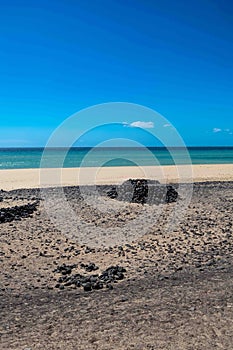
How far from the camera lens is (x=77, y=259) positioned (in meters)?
9.06

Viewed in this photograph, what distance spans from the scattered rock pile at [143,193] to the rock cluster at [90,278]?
7.83 m

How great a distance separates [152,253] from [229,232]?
295 centimetres

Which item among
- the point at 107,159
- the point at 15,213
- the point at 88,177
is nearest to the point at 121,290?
the point at 15,213

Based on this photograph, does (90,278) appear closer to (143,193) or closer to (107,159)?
(143,193)

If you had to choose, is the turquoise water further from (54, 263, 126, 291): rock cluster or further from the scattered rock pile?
(54, 263, 126, 291): rock cluster

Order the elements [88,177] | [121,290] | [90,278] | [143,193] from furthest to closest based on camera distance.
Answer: [88,177]
[143,193]
[90,278]
[121,290]

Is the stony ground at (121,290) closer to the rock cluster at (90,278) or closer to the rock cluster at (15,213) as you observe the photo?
the rock cluster at (90,278)

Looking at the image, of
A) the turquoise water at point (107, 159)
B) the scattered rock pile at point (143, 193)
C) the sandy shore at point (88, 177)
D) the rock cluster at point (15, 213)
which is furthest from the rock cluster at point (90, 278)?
the turquoise water at point (107, 159)

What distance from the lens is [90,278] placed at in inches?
299

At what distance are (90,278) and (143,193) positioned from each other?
9.01 meters

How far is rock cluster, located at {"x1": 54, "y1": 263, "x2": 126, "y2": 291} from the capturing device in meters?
7.23

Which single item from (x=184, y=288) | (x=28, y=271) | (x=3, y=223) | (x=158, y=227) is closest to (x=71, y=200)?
(x=3, y=223)

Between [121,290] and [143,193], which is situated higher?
[143,193]

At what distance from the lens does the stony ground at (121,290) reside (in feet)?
17.6
